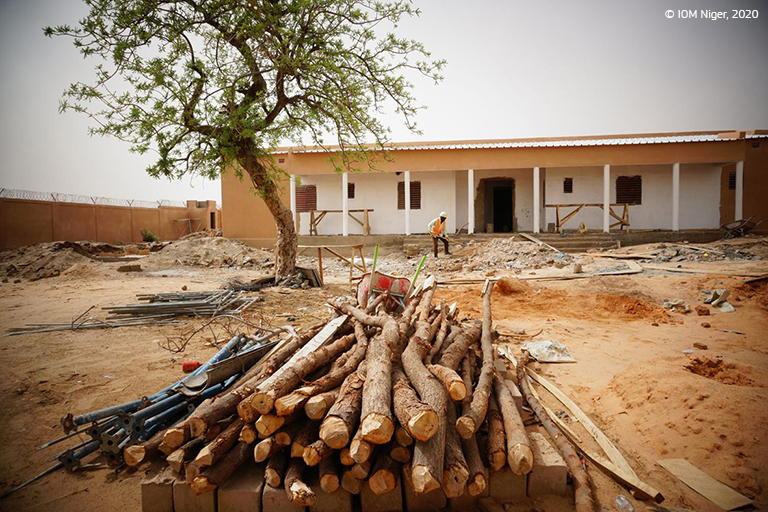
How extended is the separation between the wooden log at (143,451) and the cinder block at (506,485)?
6.93 ft

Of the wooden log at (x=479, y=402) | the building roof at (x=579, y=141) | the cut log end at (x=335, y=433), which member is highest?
the building roof at (x=579, y=141)

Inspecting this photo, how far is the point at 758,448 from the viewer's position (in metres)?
2.52

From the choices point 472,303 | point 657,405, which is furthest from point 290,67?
point 657,405

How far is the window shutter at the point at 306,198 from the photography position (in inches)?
726

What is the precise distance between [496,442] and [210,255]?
15689 millimetres

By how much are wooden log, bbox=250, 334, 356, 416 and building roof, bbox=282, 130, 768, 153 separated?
13155 millimetres

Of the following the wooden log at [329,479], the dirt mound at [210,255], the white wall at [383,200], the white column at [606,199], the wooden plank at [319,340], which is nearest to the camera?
the wooden log at [329,479]

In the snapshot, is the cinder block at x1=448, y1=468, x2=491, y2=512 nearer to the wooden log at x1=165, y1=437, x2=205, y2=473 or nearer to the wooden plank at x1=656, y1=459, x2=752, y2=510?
the wooden plank at x1=656, y1=459, x2=752, y2=510

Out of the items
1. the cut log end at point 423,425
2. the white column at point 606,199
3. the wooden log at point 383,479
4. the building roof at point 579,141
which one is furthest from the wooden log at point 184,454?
the white column at point 606,199

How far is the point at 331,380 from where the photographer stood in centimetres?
259

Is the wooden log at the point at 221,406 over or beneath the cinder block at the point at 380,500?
over

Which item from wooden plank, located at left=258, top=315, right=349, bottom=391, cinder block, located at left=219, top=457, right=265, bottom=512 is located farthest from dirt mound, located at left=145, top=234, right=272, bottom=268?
cinder block, located at left=219, top=457, right=265, bottom=512

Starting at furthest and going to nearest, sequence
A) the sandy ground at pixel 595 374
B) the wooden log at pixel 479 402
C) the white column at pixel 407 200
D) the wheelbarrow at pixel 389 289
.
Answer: the white column at pixel 407 200
the wheelbarrow at pixel 389 289
the sandy ground at pixel 595 374
the wooden log at pixel 479 402

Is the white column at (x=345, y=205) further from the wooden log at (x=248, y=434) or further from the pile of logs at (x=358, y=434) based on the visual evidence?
the wooden log at (x=248, y=434)
